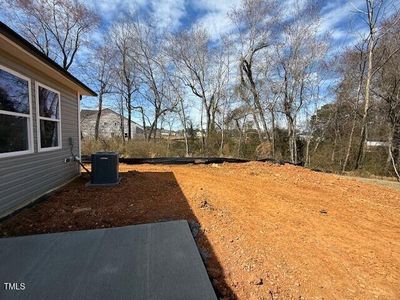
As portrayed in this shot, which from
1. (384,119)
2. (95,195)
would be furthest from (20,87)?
(384,119)

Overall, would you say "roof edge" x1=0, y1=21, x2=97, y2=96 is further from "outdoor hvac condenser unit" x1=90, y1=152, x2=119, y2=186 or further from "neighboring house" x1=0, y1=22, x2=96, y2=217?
"outdoor hvac condenser unit" x1=90, y1=152, x2=119, y2=186

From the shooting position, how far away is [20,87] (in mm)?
3561

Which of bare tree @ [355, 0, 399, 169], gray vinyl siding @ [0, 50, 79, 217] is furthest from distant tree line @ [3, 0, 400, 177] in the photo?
gray vinyl siding @ [0, 50, 79, 217]

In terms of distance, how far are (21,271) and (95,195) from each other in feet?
8.28

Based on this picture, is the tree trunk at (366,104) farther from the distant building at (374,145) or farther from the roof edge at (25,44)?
the roof edge at (25,44)

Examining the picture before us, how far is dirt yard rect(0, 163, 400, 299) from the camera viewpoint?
6.56 ft

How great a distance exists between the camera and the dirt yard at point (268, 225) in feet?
6.56

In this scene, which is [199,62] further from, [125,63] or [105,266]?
[105,266]

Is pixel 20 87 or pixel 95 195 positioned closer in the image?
→ pixel 20 87

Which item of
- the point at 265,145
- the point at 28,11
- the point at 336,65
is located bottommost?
the point at 265,145

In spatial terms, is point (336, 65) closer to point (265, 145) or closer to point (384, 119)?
point (384, 119)

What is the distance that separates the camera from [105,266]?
1.93 m

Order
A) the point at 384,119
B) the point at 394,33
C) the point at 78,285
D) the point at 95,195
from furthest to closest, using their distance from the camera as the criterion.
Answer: the point at 384,119, the point at 394,33, the point at 95,195, the point at 78,285

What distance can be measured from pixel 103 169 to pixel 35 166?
4.30 ft
